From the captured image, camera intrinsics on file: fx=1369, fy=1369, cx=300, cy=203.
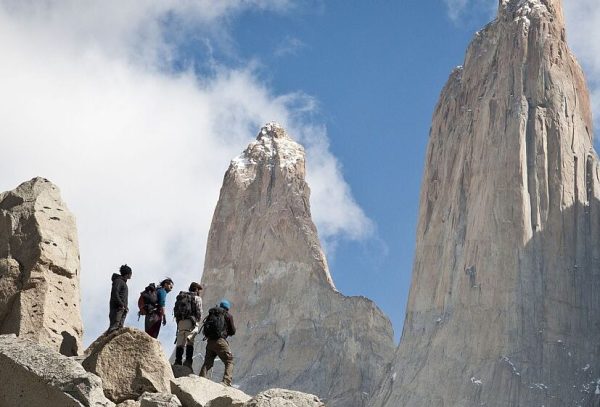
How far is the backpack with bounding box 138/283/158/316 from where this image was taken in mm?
18984

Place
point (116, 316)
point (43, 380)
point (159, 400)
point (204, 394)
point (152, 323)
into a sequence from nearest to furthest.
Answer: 1. point (43, 380)
2. point (159, 400)
3. point (204, 394)
4. point (116, 316)
5. point (152, 323)

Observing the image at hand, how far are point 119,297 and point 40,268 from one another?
3.63 feet

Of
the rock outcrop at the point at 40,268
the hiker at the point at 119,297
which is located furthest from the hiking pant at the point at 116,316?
the rock outcrop at the point at 40,268

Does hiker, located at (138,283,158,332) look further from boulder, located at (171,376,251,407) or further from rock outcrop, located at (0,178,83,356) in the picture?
boulder, located at (171,376,251,407)

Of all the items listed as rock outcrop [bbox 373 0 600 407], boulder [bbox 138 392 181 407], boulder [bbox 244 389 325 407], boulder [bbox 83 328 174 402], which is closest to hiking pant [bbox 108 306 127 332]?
boulder [bbox 83 328 174 402]

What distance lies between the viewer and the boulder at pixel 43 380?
12.5 m

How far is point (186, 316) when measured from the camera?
63.8ft

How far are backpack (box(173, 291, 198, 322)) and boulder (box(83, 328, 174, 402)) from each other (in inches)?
151

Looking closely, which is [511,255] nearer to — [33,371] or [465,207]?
[465,207]

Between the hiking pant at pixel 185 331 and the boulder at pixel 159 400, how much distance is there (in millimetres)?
5282

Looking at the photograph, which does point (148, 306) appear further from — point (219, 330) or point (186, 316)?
point (219, 330)

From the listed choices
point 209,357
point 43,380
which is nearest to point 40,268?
point 209,357

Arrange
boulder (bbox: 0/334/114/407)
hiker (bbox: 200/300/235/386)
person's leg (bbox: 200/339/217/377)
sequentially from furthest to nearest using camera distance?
1. person's leg (bbox: 200/339/217/377)
2. hiker (bbox: 200/300/235/386)
3. boulder (bbox: 0/334/114/407)

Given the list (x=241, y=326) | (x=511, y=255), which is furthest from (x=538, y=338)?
(x=241, y=326)
